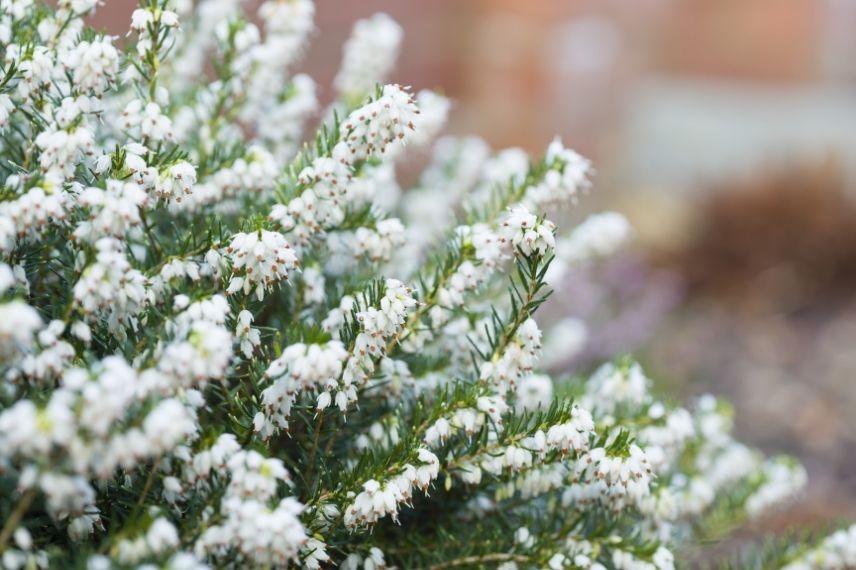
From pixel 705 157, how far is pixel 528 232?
21.1 ft

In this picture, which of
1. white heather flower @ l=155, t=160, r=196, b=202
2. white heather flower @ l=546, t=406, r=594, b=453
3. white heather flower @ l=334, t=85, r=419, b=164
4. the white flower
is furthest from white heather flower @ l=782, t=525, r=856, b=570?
white heather flower @ l=155, t=160, r=196, b=202

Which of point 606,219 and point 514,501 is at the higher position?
point 606,219

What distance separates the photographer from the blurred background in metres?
4.97

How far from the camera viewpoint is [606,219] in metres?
2.62

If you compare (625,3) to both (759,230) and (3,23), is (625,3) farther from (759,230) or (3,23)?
(3,23)

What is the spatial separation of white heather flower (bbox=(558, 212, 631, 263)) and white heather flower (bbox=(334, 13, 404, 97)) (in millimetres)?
762

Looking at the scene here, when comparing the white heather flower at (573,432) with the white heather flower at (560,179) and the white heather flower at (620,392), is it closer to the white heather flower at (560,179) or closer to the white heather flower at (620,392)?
the white heather flower at (620,392)

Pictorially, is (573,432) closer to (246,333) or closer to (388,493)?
(388,493)

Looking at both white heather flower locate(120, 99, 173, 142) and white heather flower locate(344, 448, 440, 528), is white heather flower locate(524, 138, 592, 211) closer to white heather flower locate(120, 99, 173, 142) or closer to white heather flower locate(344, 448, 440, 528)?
white heather flower locate(344, 448, 440, 528)

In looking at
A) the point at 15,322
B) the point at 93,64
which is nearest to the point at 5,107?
the point at 93,64

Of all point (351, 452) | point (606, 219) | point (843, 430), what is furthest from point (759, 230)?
point (351, 452)

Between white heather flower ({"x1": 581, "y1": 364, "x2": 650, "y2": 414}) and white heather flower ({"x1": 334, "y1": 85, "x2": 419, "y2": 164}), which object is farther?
white heather flower ({"x1": 581, "y1": 364, "x2": 650, "y2": 414})

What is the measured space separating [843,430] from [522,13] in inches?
189

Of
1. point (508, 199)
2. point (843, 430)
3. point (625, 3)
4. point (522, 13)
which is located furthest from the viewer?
point (625, 3)
